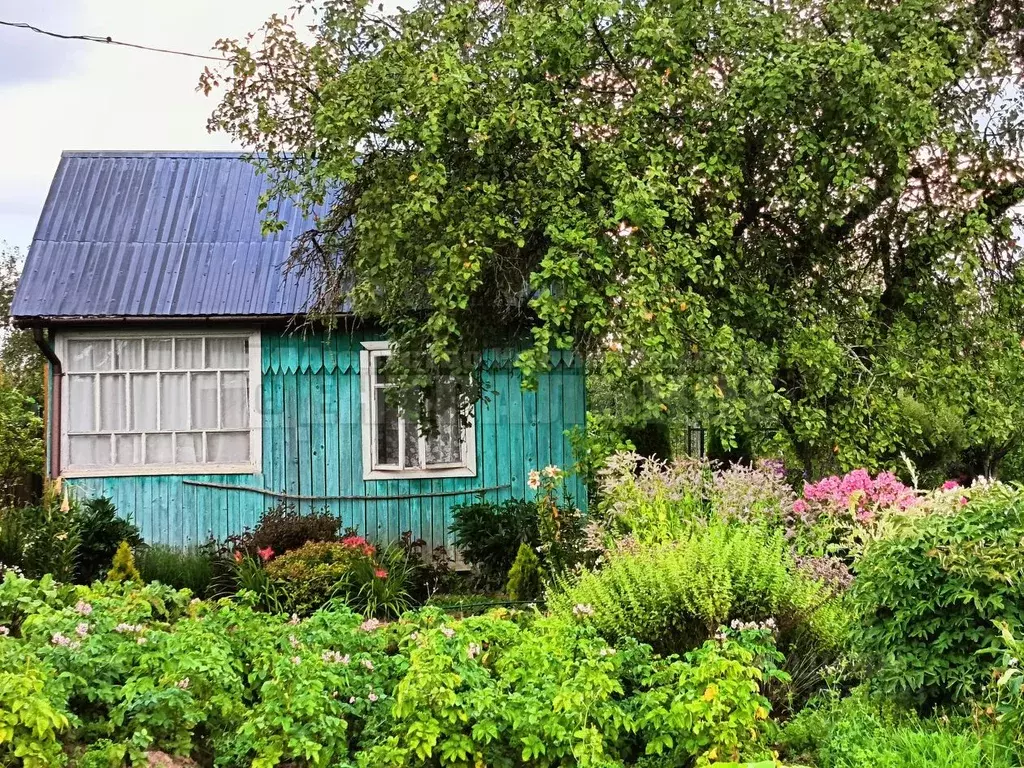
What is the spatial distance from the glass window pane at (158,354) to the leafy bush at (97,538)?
1.64 metres

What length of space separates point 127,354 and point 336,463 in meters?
2.63

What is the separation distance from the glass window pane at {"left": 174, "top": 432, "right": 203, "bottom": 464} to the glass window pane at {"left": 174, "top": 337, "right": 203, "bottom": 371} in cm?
75

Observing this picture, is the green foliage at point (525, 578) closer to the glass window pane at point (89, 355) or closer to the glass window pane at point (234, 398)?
the glass window pane at point (234, 398)

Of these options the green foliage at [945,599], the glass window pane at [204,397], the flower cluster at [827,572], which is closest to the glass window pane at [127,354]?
the glass window pane at [204,397]

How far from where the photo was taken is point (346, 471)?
35.7 feet

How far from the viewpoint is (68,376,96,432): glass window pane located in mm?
10883

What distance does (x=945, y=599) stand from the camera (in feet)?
15.2

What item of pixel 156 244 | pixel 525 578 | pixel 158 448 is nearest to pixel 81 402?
pixel 158 448

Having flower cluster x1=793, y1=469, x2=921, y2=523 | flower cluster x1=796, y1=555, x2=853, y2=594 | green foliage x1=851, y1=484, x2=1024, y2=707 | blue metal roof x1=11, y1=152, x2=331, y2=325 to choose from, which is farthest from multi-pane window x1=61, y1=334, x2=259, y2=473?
green foliage x1=851, y1=484, x2=1024, y2=707

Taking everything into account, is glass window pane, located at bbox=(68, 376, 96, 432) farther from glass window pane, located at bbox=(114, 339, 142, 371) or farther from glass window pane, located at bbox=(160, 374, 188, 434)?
glass window pane, located at bbox=(160, 374, 188, 434)

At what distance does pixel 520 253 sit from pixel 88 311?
16.6 feet

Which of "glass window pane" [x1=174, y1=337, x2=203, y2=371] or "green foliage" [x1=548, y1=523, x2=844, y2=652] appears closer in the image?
"green foliage" [x1=548, y1=523, x2=844, y2=652]

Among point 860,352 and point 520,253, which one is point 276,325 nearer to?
point 520,253

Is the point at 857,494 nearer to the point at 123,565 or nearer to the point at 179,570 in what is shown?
the point at 179,570
